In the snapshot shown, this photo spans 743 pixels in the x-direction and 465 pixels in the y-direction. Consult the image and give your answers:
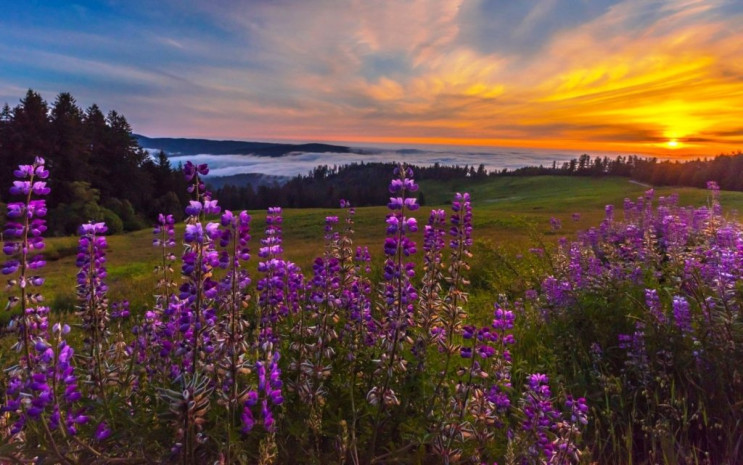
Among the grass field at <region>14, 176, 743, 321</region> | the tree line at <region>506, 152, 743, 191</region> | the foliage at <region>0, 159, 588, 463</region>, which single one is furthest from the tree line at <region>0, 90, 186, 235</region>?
the tree line at <region>506, 152, 743, 191</region>

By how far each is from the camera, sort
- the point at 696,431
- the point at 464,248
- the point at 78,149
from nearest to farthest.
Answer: the point at 464,248, the point at 696,431, the point at 78,149

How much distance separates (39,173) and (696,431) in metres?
6.49

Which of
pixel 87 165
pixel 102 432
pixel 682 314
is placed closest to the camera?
pixel 102 432

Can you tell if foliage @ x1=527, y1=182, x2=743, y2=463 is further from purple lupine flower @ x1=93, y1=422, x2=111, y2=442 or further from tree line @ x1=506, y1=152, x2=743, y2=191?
tree line @ x1=506, y1=152, x2=743, y2=191

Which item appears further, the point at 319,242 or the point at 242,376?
→ the point at 319,242

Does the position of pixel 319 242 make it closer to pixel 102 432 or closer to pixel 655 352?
pixel 655 352

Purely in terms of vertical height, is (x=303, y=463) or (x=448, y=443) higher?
(x=448, y=443)

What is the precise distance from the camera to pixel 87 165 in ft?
236

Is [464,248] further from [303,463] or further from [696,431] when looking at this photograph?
[696,431]

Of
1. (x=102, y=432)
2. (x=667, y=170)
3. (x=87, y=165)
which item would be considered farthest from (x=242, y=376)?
(x=667, y=170)

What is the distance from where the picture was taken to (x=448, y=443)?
10.5 feet

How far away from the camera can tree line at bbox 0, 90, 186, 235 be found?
64562 millimetres

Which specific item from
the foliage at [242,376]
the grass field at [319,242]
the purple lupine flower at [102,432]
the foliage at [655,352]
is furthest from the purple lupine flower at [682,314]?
the purple lupine flower at [102,432]

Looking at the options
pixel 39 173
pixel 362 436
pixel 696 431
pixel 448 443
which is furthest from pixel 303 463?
pixel 696 431
